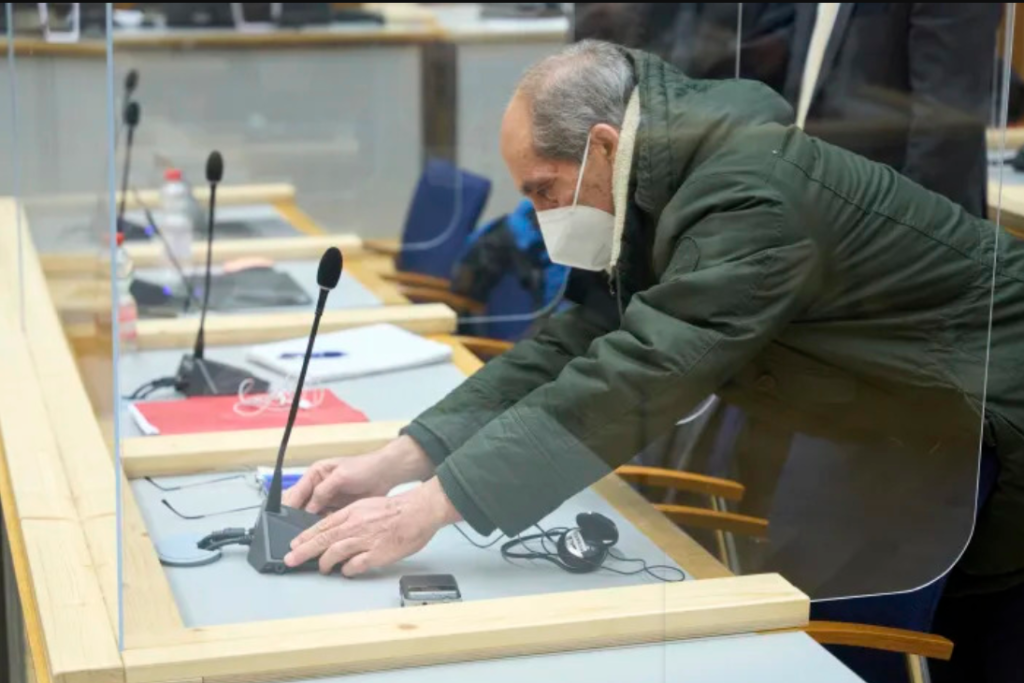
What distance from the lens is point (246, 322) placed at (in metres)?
2.93

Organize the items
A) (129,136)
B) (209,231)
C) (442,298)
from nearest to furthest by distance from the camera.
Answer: (442,298) < (209,231) < (129,136)

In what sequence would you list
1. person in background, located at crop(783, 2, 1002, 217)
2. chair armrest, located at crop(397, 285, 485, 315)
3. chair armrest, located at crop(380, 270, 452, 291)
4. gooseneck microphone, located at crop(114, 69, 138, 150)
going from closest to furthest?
person in background, located at crop(783, 2, 1002, 217), chair armrest, located at crop(397, 285, 485, 315), chair armrest, located at crop(380, 270, 452, 291), gooseneck microphone, located at crop(114, 69, 138, 150)

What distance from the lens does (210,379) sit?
264 cm

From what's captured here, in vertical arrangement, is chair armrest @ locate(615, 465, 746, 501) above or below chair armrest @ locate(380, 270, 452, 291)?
above

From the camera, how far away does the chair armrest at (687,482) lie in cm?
192

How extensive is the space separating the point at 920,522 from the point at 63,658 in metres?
1.00

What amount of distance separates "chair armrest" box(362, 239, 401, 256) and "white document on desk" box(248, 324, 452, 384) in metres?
0.58

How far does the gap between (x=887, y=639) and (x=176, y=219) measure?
7.07ft

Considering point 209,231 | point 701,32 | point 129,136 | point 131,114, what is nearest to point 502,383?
point 701,32

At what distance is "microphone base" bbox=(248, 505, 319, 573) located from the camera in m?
1.74

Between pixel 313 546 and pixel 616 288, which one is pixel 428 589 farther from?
pixel 616 288

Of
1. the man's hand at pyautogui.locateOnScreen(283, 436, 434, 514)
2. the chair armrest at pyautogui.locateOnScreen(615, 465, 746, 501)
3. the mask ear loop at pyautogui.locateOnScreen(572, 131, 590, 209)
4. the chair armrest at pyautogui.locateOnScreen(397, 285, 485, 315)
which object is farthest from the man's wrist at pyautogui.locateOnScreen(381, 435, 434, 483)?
the chair armrest at pyautogui.locateOnScreen(397, 285, 485, 315)

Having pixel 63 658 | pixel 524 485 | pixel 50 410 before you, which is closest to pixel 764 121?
pixel 524 485

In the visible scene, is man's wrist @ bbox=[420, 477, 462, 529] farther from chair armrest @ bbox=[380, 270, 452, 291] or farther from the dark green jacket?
chair armrest @ bbox=[380, 270, 452, 291]
